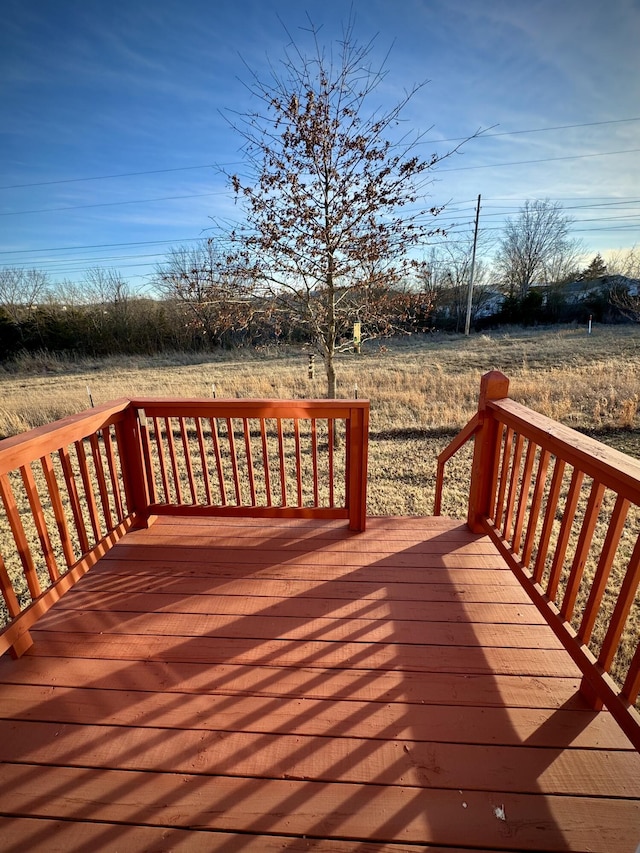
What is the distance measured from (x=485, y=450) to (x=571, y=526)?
2.35 ft

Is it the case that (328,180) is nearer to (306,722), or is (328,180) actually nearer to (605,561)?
(605,561)

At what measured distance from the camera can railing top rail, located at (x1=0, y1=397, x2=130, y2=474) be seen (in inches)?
63.8

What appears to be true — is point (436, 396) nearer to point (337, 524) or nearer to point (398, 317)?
point (398, 317)

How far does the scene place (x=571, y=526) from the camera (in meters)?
1.81

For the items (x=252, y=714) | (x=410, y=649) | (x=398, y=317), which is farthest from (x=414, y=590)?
(x=398, y=317)

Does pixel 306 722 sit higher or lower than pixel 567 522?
lower

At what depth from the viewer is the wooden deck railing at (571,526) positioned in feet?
4.07

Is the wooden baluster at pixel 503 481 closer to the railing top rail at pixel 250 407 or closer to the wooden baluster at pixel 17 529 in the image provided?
the railing top rail at pixel 250 407

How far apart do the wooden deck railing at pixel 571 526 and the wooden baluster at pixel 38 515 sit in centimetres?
225

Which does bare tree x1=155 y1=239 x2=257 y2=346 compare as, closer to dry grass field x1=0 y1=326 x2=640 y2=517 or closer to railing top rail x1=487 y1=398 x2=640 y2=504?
dry grass field x1=0 y1=326 x2=640 y2=517

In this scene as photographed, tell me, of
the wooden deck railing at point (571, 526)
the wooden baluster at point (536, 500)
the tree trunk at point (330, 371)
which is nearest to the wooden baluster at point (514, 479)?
the wooden deck railing at point (571, 526)

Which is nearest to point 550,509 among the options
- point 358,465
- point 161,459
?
point 358,465

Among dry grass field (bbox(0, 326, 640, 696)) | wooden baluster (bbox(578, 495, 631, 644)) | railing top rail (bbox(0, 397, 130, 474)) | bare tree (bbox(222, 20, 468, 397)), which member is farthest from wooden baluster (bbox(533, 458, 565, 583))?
bare tree (bbox(222, 20, 468, 397))

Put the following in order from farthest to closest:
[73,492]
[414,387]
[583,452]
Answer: [414,387] < [73,492] < [583,452]
